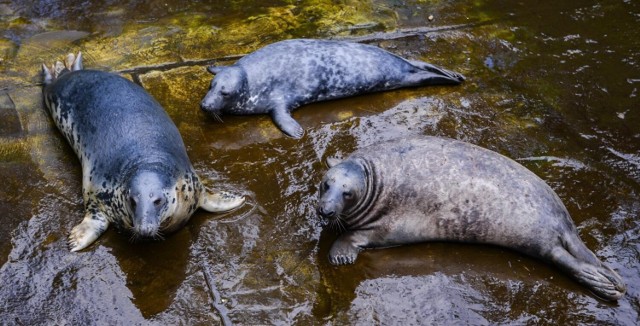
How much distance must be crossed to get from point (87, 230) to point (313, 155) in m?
1.64

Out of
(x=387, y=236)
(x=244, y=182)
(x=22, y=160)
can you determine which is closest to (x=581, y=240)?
(x=387, y=236)

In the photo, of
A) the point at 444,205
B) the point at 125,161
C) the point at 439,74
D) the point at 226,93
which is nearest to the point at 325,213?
the point at 444,205

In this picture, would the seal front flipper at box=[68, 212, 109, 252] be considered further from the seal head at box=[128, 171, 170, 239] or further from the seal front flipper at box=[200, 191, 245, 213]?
the seal front flipper at box=[200, 191, 245, 213]

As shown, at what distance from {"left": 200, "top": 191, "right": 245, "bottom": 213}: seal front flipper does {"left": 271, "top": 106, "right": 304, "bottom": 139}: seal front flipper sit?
2.86 ft

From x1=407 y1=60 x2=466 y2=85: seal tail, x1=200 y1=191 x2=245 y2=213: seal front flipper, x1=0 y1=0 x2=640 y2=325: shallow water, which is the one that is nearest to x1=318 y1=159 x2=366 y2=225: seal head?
x1=0 y1=0 x2=640 y2=325: shallow water

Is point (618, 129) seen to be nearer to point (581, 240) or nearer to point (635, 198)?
point (635, 198)

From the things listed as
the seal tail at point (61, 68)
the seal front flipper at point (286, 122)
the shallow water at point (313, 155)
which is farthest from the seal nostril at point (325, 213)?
the seal tail at point (61, 68)

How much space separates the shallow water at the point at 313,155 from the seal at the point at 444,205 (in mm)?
108

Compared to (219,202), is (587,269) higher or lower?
higher

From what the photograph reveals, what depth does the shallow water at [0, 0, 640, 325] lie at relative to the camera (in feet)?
12.2

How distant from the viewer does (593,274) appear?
12.4 ft

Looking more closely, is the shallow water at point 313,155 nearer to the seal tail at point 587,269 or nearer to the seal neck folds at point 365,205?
the seal tail at point 587,269

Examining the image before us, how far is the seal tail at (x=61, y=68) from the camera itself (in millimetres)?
5453

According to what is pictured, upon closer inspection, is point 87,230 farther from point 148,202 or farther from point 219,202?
point 219,202
